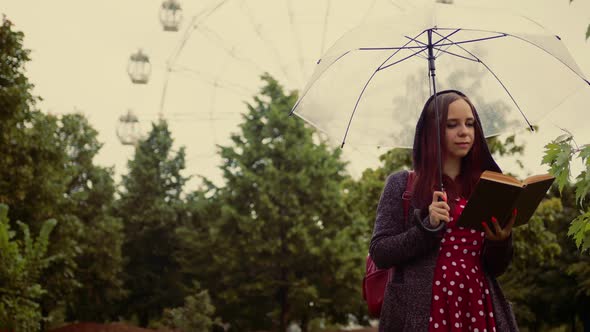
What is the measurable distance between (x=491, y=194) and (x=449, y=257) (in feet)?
1.32

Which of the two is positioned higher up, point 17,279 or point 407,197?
point 17,279

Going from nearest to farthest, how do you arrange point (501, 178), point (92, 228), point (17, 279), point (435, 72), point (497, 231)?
1. point (501, 178)
2. point (497, 231)
3. point (435, 72)
4. point (17, 279)
5. point (92, 228)

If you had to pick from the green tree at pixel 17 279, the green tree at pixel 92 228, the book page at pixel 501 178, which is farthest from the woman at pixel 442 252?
the green tree at pixel 92 228

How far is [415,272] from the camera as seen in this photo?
316 cm

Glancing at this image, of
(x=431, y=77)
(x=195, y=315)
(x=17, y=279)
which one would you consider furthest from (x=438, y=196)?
(x=195, y=315)

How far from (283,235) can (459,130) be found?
2351 centimetres

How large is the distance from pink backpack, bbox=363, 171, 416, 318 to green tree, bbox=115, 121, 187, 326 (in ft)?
96.3

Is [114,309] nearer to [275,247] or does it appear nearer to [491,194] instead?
[275,247]

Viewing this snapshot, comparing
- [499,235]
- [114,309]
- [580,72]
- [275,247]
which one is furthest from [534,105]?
[114,309]

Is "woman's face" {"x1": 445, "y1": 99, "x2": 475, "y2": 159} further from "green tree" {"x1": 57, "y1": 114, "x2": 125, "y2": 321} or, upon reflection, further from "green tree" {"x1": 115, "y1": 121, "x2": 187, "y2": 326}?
"green tree" {"x1": 115, "y1": 121, "x2": 187, "y2": 326}

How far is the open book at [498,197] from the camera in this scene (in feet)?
9.53

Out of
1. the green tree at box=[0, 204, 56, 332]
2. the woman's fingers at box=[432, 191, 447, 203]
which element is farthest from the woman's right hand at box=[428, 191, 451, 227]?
the green tree at box=[0, 204, 56, 332]

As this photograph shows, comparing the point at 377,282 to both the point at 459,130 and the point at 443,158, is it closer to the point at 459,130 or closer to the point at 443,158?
the point at 443,158

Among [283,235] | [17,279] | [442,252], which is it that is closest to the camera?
[442,252]
